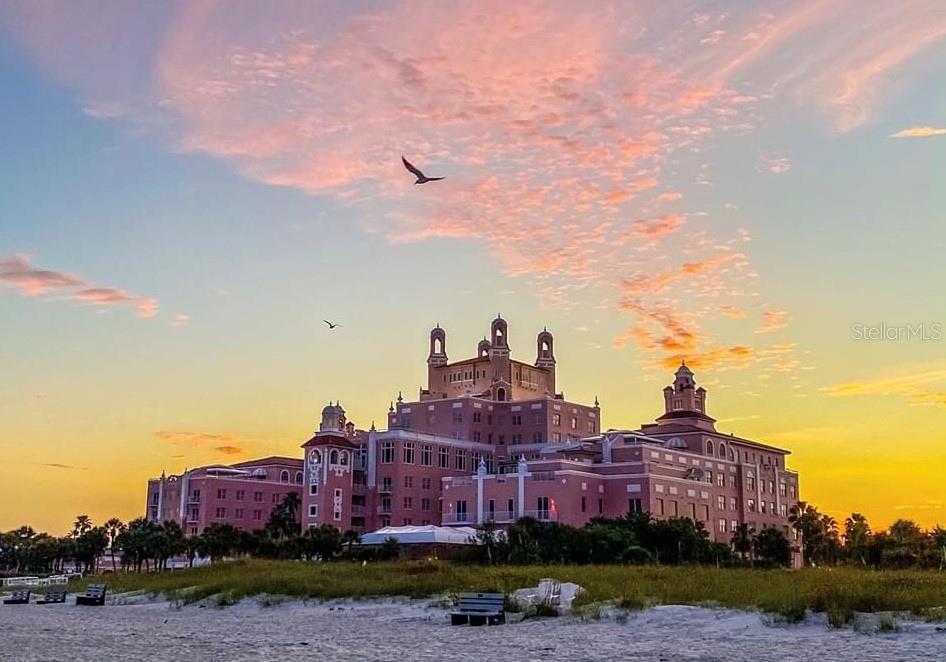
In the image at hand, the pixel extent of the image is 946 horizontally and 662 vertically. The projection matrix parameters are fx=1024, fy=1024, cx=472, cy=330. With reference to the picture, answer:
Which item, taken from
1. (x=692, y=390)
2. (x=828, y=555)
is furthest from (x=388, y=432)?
(x=828, y=555)

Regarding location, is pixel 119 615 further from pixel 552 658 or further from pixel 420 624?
pixel 552 658

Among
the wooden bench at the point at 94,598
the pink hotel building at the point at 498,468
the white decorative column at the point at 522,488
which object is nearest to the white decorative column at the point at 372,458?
the pink hotel building at the point at 498,468

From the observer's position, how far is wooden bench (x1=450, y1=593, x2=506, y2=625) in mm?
28516

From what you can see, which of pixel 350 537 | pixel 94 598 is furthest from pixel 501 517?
pixel 94 598

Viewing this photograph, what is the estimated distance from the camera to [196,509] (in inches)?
4387

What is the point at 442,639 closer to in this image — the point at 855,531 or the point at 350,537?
the point at 350,537

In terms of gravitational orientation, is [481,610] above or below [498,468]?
below

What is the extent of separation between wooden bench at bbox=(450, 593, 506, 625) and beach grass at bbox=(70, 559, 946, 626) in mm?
3194

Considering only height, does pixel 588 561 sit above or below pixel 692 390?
below

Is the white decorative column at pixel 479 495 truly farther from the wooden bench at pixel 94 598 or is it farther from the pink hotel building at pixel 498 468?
the wooden bench at pixel 94 598

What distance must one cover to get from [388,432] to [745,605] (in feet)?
259

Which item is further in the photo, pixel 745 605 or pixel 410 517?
pixel 410 517

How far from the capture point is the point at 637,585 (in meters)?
34.2

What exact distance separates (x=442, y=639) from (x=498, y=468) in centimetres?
8134
